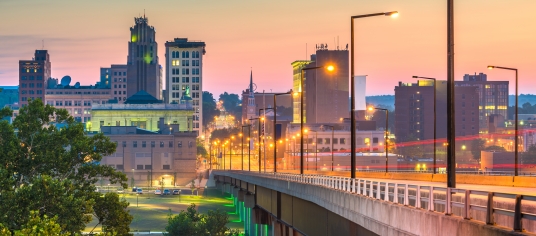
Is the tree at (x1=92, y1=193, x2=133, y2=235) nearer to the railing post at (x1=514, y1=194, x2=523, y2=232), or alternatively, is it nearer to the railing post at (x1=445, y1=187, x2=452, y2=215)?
the railing post at (x1=445, y1=187, x2=452, y2=215)

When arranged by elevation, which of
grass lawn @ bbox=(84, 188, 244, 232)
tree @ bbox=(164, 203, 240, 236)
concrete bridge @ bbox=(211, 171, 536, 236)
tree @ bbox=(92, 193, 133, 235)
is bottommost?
grass lawn @ bbox=(84, 188, 244, 232)

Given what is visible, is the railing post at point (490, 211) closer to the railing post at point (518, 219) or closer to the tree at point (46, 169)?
the railing post at point (518, 219)

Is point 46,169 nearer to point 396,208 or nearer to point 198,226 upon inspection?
point 396,208

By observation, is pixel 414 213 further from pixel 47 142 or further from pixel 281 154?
pixel 281 154

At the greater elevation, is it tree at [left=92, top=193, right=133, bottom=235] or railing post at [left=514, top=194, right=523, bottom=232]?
railing post at [left=514, top=194, right=523, bottom=232]

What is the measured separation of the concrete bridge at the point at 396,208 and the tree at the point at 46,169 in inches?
466

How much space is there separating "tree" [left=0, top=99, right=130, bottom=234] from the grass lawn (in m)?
60.6

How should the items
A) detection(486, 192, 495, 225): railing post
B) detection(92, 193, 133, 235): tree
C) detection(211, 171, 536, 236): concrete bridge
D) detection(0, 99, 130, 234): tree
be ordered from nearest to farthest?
1. detection(486, 192, 495, 225): railing post
2. detection(211, 171, 536, 236): concrete bridge
3. detection(0, 99, 130, 234): tree
4. detection(92, 193, 133, 235): tree

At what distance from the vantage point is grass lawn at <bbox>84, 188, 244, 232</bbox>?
13375 centimetres

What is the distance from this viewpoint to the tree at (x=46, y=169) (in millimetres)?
49031

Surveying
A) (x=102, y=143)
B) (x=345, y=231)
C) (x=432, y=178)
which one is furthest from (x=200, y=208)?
(x=345, y=231)

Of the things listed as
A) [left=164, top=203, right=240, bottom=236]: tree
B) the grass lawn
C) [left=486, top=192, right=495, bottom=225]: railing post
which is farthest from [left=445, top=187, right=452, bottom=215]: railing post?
the grass lawn

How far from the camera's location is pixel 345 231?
→ 133 ft

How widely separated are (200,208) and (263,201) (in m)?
80.5
